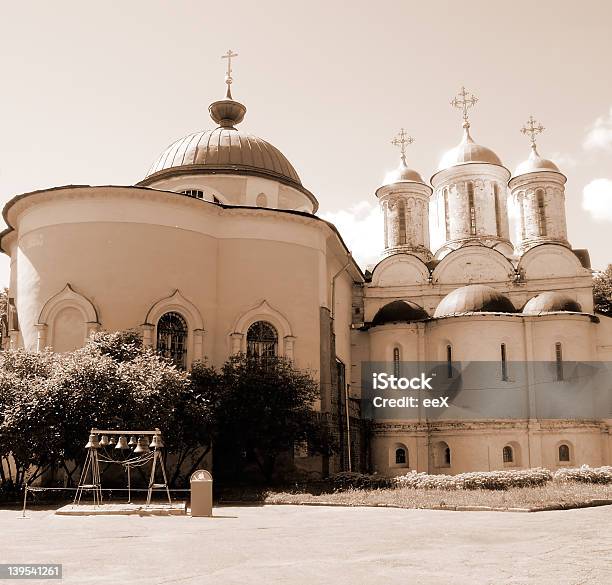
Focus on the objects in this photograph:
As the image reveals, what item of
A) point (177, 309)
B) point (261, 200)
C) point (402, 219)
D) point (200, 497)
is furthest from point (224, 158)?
point (200, 497)

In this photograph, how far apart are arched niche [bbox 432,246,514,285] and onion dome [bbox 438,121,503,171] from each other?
5.77m

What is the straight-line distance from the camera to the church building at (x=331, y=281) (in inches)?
873

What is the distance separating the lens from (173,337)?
22438 millimetres

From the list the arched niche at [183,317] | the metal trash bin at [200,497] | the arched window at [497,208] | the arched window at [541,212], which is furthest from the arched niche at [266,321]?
the arched window at [541,212]

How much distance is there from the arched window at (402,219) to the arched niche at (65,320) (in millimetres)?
17289

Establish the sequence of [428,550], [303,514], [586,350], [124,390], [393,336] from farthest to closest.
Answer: [393,336] → [586,350] → [124,390] → [303,514] → [428,550]

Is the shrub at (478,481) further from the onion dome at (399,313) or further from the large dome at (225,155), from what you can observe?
the large dome at (225,155)

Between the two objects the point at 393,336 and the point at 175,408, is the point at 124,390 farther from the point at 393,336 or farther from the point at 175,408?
the point at 393,336

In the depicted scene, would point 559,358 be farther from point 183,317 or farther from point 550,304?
point 183,317

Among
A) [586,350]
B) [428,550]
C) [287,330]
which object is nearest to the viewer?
[428,550]

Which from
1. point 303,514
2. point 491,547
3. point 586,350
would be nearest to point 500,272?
point 586,350

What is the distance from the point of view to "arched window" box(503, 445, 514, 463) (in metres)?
26.8

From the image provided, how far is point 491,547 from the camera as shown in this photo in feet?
29.9

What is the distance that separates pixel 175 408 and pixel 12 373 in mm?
3908
